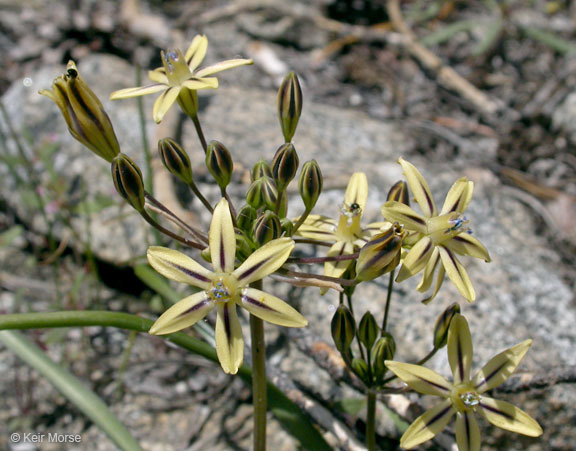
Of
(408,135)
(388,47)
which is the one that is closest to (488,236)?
(408,135)

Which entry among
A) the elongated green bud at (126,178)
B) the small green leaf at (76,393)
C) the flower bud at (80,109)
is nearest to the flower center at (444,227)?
the elongated green bud at (126,178)

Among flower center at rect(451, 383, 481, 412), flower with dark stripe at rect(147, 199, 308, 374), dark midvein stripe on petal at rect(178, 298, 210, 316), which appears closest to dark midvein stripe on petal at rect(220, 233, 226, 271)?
flower with dark stripe at rect(147, 199, 308, 374)

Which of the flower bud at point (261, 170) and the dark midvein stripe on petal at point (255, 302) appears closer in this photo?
the dark midvein stripe on petal at point (255, 302)

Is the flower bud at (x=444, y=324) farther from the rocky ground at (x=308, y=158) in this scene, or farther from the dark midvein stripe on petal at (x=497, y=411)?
the rocky ground at (x=308, y=158)

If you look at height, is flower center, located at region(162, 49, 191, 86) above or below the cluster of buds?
above

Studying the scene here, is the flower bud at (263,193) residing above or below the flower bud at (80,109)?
below

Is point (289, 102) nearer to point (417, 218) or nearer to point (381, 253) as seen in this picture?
point (417, 218)

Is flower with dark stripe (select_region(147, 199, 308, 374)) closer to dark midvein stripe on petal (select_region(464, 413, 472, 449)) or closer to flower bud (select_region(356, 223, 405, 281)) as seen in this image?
flower bud (select_region(356, 223, 405, 281))

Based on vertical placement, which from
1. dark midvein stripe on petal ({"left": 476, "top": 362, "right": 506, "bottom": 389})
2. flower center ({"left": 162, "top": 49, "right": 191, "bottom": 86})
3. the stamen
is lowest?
the stamen
